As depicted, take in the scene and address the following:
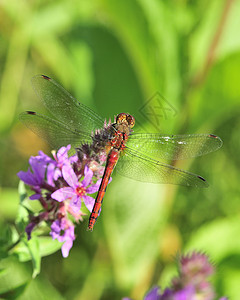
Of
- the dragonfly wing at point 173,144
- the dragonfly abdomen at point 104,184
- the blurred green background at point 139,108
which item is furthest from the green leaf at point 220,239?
the dragonfly abdomen at point 104,184

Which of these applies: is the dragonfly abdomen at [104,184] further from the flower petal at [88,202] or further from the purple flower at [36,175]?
the purple flower at [36,175]

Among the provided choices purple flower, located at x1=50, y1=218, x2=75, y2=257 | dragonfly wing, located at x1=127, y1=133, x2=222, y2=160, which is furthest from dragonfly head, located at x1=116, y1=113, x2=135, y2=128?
purple flower, located at x1=50, y1=218, x2=75, y2=257

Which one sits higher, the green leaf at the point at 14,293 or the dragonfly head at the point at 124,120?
the dragonfly head at the point at 124,120

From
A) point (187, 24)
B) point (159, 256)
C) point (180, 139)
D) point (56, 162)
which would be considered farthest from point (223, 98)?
point (56, 162)

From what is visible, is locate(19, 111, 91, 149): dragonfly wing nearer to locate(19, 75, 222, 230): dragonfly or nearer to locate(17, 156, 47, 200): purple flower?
locate(19, 75, 222, 230): dragonfly

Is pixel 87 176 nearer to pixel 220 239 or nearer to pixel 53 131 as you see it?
pixel 53 131
